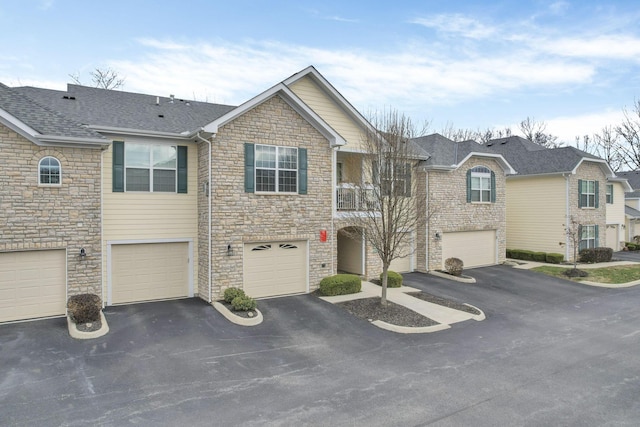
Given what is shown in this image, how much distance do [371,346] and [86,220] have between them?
360 inches

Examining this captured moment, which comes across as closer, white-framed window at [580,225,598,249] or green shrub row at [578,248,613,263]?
green shrub row at [578,248,613,263]

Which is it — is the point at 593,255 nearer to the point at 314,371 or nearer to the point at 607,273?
the point at 607,273

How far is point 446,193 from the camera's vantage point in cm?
2086

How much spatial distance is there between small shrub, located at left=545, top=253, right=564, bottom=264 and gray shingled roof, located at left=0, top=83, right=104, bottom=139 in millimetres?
23654

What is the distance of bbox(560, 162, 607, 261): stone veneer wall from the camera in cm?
2452

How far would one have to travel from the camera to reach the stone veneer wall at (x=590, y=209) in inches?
965

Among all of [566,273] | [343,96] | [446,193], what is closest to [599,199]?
[566,273]

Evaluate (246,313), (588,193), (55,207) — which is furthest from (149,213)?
(588,193)

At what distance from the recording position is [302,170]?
50.2ft

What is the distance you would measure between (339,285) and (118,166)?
869 centimetres

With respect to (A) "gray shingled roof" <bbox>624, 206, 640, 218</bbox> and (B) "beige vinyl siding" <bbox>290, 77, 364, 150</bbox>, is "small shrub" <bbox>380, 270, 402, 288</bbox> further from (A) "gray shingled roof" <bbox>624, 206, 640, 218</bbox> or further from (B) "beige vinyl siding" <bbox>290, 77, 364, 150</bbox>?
(A) "gray shingled roof" <bbox>624, 206, 640, 218</bbox>

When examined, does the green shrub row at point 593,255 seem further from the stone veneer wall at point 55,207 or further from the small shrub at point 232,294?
the stone veneer wall at point 55,207

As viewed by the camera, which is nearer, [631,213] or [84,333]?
[84,333]

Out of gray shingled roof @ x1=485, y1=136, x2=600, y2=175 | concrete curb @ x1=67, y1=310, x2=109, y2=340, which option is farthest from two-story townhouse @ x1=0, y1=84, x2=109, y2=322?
gray shingled roof @ x1=485, y1=136, x2=600, y2=175
